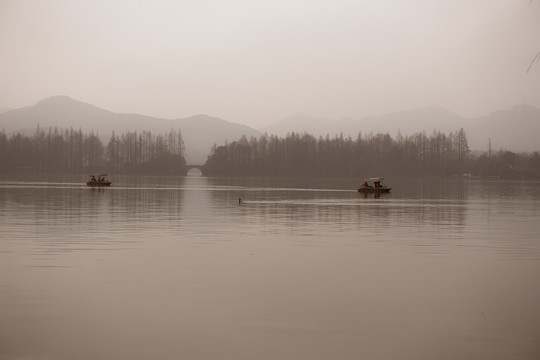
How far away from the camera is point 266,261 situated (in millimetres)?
23797

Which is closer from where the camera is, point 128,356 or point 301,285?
point 128,356

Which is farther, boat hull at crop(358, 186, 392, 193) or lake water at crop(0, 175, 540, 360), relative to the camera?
boat hull at crop(358, 186, 392, 193)

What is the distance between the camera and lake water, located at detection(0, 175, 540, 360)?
12.6 m

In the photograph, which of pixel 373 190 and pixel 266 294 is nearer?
pixel 266 294

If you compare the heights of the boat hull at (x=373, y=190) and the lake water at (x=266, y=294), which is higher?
the boat hull at (x=373, y=190)

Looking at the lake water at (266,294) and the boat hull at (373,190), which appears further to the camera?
the boat hull at (373,190)

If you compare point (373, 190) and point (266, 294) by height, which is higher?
point (373, 190)

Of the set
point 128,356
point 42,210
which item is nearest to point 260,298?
point 128,356

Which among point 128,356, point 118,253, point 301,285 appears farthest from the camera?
point 118,253

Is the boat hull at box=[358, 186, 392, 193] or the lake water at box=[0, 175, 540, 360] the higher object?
the boat hull at box=[358, 186, 392, 193]

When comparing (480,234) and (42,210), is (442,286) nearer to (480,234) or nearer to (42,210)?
(480,234)

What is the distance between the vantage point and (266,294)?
17.5m

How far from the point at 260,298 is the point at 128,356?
573cm

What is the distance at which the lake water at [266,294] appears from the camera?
41.5ft
